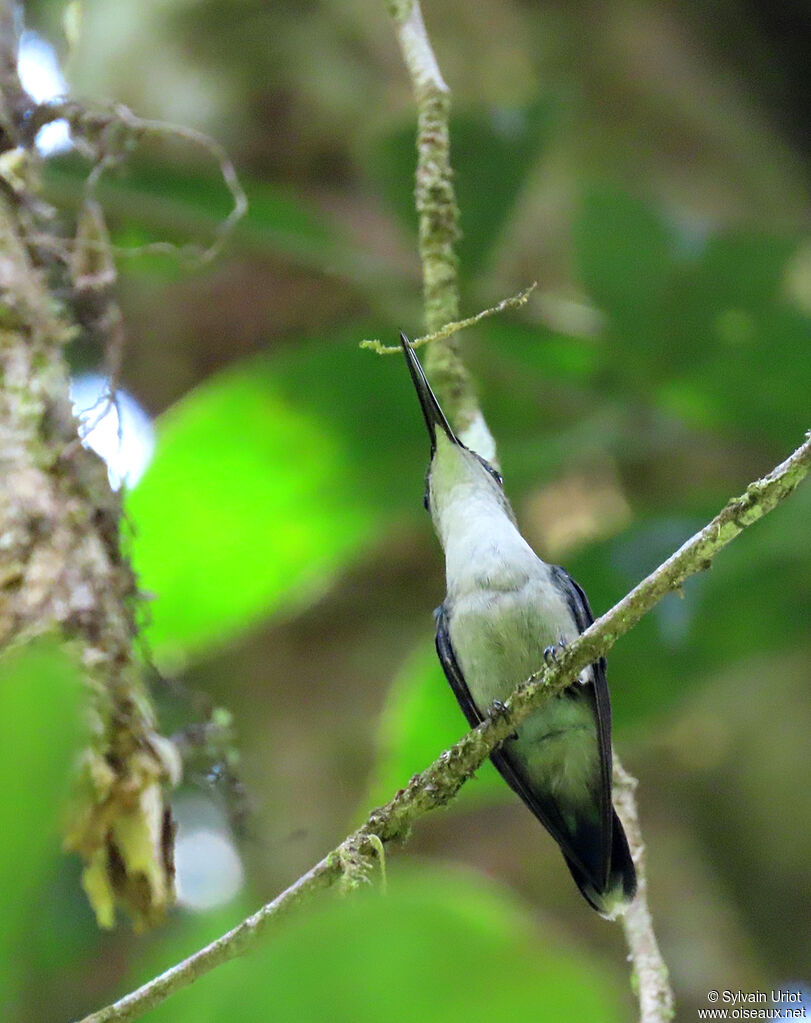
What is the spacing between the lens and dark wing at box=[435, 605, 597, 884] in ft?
6.96

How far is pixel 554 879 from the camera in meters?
3.09

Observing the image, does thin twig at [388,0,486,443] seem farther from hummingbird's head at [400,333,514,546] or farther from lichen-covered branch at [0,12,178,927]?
lichen-covered branch at [0,12,178,927]

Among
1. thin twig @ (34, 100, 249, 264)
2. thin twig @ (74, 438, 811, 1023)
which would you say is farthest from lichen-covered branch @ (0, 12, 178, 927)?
thin twig @ (74, 438, 811, 1023)

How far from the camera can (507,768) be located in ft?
7.12

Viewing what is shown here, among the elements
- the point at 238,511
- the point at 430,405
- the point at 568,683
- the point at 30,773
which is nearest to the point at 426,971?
the point at 30,773

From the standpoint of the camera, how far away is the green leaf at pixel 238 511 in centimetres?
279

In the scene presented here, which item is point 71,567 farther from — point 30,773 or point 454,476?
point 30,773

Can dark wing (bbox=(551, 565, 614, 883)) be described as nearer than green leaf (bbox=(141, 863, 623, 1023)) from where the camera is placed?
No

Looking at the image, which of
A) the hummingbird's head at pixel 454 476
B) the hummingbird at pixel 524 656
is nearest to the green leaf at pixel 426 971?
the hummingbird at pixel 524 656

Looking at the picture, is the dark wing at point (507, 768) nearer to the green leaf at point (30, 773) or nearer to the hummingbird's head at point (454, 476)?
the hummingbird's head at point (454, 476)

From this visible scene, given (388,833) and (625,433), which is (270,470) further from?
(388,833)

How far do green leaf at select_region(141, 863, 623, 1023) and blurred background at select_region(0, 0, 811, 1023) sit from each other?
1768 mm

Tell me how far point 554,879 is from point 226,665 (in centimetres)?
111

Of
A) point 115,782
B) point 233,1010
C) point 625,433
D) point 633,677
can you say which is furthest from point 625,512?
point 233,1010
